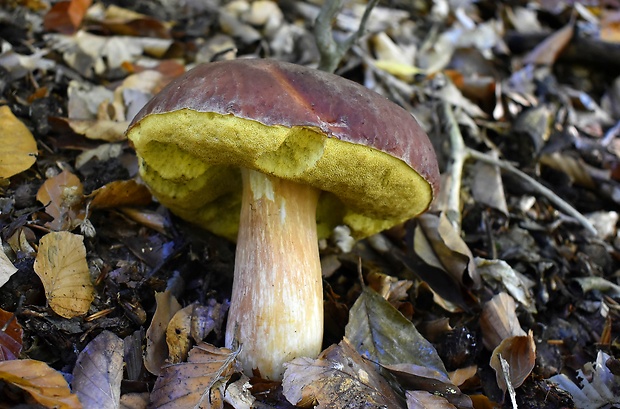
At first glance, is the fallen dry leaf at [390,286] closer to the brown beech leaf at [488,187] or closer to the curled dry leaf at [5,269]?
the brown beech leaf at [488,187]

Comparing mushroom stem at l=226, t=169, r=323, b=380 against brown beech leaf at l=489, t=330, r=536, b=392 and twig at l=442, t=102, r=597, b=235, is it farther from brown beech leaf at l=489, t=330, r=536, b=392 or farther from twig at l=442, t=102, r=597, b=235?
twig at l=442, t=102, r=597, b=235

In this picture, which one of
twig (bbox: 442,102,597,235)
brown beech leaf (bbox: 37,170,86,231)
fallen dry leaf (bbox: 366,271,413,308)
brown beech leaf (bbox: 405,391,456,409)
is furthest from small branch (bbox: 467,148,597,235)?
brown beech leaf (bbox: 37,170,86,231)

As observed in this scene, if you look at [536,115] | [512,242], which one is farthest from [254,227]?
[536,115]

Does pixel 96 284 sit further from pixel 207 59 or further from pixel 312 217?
pixel 207 59

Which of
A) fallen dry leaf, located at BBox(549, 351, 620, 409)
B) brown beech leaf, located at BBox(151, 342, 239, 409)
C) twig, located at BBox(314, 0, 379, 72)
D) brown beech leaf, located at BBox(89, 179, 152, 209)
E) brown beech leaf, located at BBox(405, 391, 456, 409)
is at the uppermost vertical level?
twig, located at BBox(314, 0, 379, 72)

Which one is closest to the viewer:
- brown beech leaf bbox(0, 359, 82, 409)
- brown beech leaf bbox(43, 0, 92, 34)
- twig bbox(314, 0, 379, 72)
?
brown beech leaf bbox(0, 359, 82, 409)

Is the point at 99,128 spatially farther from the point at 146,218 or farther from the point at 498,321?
the point at 498,321
